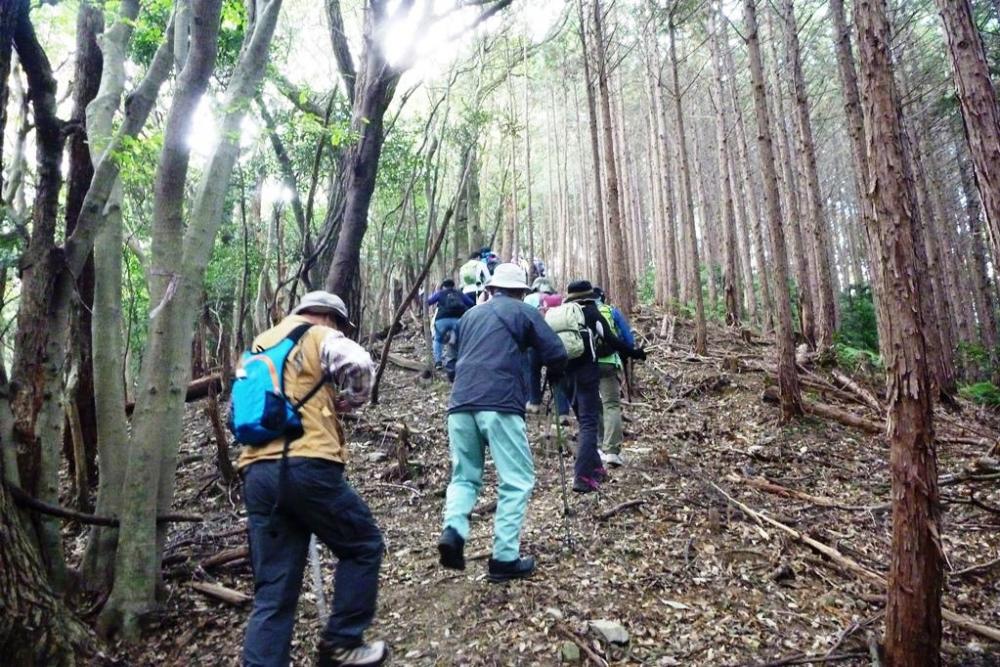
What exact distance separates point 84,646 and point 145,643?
74cm

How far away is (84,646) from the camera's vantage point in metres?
3.38

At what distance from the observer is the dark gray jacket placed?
13.8ft

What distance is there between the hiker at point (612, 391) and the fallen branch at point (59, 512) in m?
4.25

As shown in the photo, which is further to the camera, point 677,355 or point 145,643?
point 677,355

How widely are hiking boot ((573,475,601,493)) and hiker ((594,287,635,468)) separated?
101 centimetres

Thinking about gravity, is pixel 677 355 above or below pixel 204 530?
above

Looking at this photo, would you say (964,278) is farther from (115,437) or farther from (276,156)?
(115,437)

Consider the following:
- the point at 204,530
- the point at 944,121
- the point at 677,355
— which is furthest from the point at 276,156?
the point at 944,121

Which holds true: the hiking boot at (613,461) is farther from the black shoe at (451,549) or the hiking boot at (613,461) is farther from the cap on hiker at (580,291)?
the black shoe at (451,549)

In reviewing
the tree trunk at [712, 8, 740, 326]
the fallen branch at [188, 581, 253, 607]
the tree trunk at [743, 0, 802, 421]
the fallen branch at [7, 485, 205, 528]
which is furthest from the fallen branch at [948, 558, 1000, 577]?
the tree trunk at [712, 8, 740, 326]

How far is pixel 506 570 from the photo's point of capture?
13.9 ft

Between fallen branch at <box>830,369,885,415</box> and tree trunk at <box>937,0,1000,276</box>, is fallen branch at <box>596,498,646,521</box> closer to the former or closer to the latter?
tree trunk at <box>937,0,1000,276</box>

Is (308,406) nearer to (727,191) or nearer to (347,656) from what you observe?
(347,656)

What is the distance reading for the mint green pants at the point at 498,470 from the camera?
163 inches
